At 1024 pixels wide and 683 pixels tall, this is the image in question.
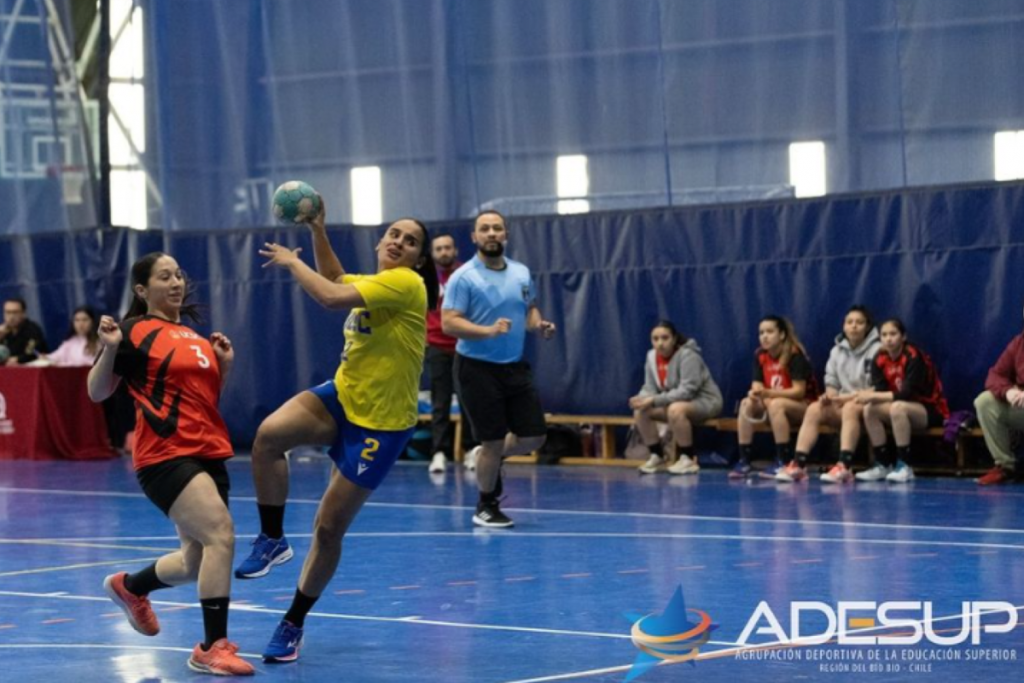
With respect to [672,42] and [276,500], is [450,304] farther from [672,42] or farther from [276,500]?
[672,42]

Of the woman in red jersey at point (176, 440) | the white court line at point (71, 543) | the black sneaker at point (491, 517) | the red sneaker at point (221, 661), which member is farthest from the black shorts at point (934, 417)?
the red sneaker at point (221, 661)

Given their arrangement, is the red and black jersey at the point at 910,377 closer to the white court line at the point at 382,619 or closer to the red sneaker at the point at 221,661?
the white court line at the point at 382,619

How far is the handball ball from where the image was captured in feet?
26.0

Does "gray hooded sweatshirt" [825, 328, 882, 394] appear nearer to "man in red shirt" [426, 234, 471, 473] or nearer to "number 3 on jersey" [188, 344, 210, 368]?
"man in red shirt" [426, 234, 471, 473]

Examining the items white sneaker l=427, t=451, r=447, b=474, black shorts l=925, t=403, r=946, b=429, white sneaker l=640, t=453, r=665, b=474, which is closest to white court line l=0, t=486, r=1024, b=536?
white sneaker l=427, t=451, r=447, b=474

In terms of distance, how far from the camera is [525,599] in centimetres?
877

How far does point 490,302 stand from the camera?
38.1 feet

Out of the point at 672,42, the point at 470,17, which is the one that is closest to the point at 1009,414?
the point at 672,42

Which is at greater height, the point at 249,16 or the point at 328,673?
the point at 249,16

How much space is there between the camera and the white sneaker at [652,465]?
16.2 meters

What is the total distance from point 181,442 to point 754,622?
8.83 feet

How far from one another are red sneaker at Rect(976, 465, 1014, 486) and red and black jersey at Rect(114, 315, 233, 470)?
8945 millimetres

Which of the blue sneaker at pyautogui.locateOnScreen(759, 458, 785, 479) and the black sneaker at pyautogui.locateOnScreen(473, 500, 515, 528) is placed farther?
the blue sneaker at pyautogui.locateOnScreen(759, 458, 785, 479)

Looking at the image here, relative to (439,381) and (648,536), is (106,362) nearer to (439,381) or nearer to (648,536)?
(648,536)
